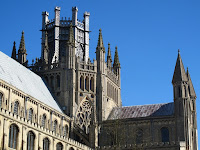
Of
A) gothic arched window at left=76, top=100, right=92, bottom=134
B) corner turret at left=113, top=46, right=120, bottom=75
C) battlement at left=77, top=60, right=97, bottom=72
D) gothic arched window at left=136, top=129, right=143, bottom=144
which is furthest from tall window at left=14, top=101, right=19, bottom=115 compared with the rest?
corner turret at left=113, top=46, right=120, bottom=75

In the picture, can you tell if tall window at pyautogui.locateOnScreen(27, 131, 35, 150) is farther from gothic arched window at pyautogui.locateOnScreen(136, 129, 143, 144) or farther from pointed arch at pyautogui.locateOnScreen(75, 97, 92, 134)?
gothic arched window at pyautogui.locateOnScreen(136, 129, 143, 144)

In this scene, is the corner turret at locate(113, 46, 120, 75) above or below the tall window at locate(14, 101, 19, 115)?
above

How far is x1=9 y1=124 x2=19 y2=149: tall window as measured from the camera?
6506cm

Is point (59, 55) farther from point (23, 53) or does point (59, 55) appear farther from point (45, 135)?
point (45, 135)

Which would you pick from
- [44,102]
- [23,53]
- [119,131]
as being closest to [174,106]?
[119,131]

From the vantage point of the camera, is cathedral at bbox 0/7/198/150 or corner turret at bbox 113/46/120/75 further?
corner turret at bbox 113/46/120/75

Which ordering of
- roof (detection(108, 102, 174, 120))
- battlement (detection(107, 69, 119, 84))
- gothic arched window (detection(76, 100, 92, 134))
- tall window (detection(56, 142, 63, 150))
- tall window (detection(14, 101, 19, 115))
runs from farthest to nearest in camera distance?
1. battlement (detection(107, 69, 119, 84))
2. roof (detection(108, 102, 174, 120))
3. gothic arched window (detection(76, 100, 92, 134))
4. tall window (detection(56, 142, 63, 150))
5. tall window (detection(14, 101, 19, 115))

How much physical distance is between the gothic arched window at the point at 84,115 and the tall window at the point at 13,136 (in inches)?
1010

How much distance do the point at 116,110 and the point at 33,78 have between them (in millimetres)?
19326

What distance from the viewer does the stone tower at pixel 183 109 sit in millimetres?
87125

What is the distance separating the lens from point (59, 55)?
103 m

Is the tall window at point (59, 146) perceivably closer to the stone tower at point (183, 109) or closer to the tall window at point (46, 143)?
the tall window at point (46, 143)

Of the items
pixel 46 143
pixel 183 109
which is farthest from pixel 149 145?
pixel 46 143

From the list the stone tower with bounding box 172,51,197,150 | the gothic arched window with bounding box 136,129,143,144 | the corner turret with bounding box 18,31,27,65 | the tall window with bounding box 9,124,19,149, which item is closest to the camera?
the tall window with bounding box 9,124,19,149
